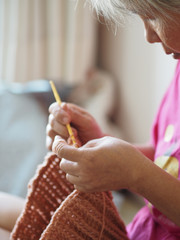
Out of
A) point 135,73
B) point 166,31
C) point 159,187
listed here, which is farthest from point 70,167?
point 135,73

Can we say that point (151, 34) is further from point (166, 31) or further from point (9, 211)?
point (9, 211)

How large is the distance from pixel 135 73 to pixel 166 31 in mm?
1189

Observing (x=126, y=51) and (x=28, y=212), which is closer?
(x=28, y=212)

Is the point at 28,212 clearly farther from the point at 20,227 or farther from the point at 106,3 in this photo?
the point at 106,3

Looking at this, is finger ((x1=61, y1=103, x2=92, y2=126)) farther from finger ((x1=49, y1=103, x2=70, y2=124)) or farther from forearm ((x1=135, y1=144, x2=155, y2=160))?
forearm ((x1=135, y1=144, x2=155, y2=160))

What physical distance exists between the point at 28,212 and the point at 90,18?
1362 mm

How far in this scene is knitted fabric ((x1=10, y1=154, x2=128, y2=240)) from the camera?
635 millimetres

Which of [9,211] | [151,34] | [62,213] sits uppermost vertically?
[151,34]

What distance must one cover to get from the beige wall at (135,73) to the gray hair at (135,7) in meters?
0.81

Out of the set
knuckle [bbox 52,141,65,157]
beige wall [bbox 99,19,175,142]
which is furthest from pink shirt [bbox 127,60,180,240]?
beige wall [bbox 99,19,175,142]

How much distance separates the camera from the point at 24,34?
1812 millimetres

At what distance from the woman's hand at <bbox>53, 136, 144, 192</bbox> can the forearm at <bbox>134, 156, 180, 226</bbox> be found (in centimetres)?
1

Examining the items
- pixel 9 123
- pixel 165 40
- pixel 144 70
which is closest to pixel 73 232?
pixel 165 40

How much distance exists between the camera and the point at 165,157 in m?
0.74
